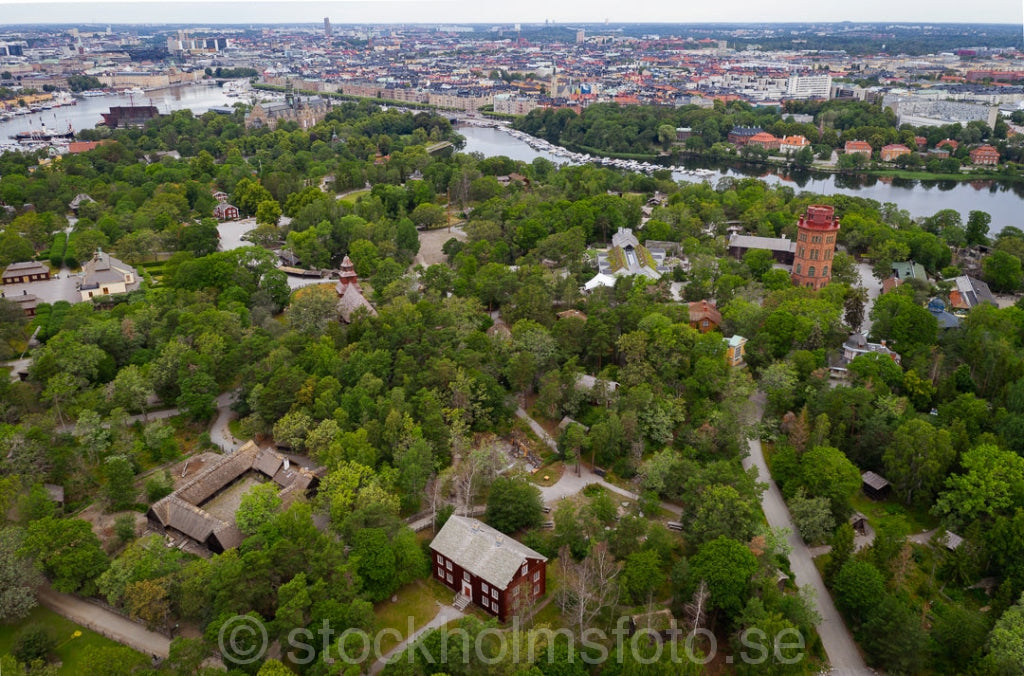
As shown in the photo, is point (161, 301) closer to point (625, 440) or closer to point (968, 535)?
point (625, 440)

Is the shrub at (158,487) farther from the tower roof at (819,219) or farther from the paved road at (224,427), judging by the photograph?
the tower roof at (819,219)

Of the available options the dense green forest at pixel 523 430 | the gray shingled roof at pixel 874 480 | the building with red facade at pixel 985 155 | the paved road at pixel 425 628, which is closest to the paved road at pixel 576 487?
the dense green forest at pixel 523 430

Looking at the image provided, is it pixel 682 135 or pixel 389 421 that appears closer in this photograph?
pixel 389 421

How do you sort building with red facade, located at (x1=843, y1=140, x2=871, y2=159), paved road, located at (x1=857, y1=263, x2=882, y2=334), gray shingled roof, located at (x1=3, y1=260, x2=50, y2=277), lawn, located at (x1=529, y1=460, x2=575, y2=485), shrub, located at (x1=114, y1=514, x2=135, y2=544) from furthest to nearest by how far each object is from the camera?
building with red facade, located at (x1=843, y1=140, x2=871, y2=159) < gray shingled roof, located at (x1=3, y1=260, x2=50, y2=277) < paved road, located at (x1=857, y1=263, x2=882, y2=334) < lawn, located at (x1=529, y1=460, x2=575, y2=485) < shrub, located at (x1=114, y1=514, x2=135, y2=544)

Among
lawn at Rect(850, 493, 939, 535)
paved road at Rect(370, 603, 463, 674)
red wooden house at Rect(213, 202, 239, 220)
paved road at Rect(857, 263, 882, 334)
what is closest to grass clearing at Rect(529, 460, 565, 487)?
paved road at Rect(370, 603, 463, 674)

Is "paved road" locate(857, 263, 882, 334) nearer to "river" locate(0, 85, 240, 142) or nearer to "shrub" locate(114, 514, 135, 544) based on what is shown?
"shrub" locate(114, 514, 135, 544)

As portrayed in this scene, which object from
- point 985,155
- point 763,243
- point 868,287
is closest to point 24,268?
point 763,243


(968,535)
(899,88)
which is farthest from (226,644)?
(899,88)
